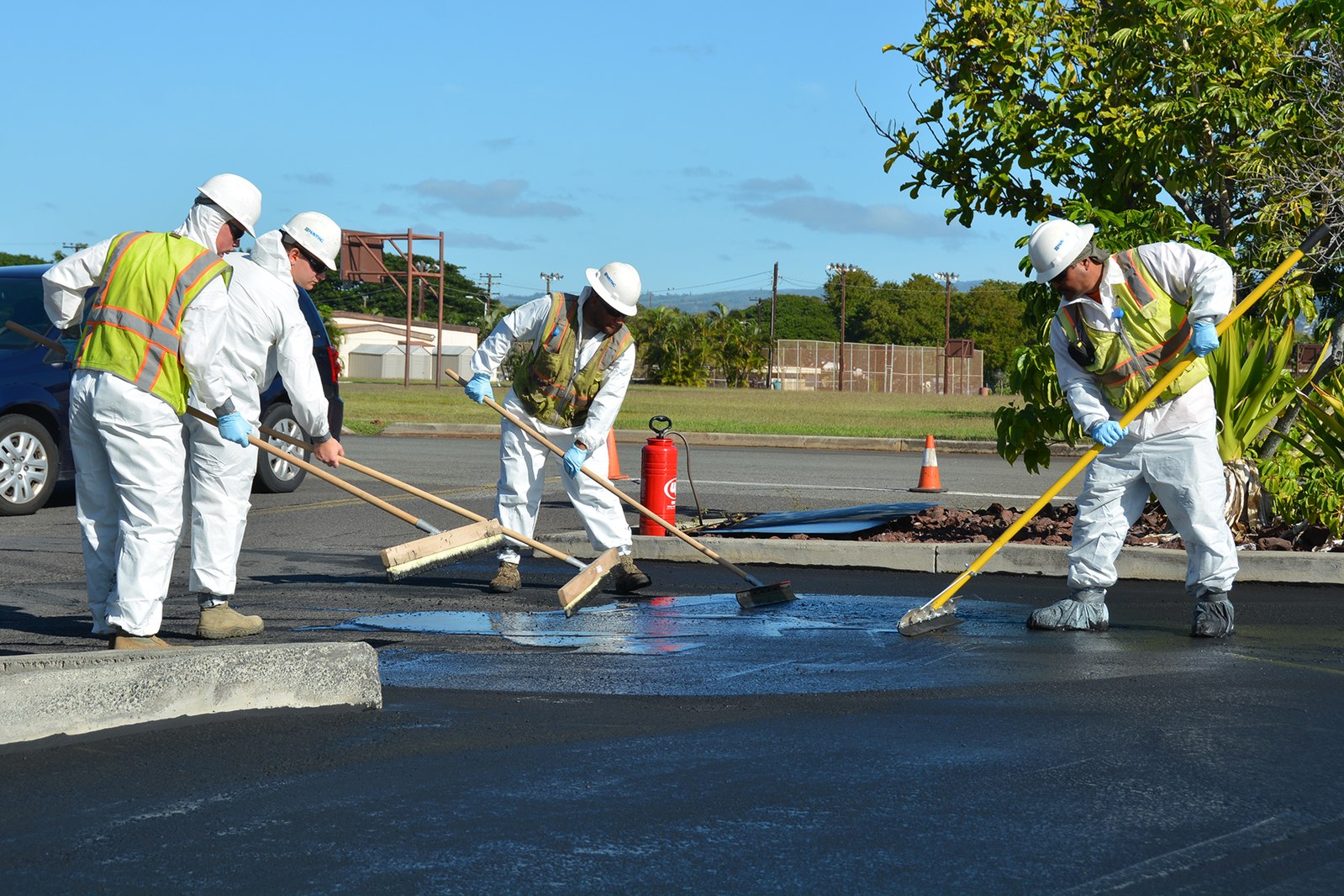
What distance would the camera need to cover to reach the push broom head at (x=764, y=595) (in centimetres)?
712

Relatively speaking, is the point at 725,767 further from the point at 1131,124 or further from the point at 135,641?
the point at 1131,124

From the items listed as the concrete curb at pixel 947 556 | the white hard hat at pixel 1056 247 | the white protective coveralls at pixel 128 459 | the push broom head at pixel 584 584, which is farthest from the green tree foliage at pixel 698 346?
the white protective coveralls at pixel 128 459

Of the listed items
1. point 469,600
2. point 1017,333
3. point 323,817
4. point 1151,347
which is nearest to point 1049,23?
point 1151,347

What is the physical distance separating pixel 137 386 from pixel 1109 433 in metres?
4.07

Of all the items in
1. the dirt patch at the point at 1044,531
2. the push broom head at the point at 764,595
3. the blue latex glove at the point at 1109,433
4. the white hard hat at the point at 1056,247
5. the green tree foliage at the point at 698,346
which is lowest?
the push broom head at the point at 764,595

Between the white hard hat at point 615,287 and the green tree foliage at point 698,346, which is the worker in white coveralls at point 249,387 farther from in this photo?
the green tree foliage at point 698,346

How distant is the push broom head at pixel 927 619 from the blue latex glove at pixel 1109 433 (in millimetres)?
991

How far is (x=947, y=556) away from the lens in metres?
8.28

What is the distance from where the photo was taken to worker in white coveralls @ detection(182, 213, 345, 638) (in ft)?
20.2

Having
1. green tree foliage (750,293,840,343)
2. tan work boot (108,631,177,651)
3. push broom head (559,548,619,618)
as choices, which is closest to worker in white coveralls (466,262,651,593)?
push broom head (559,548,619,618)

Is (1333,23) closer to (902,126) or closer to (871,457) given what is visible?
(902,126)

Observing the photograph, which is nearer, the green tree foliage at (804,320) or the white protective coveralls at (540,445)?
the white protective coveralls at (540,445)

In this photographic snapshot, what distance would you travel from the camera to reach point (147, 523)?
5.54 m

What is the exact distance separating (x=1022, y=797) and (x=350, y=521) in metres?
7.47
